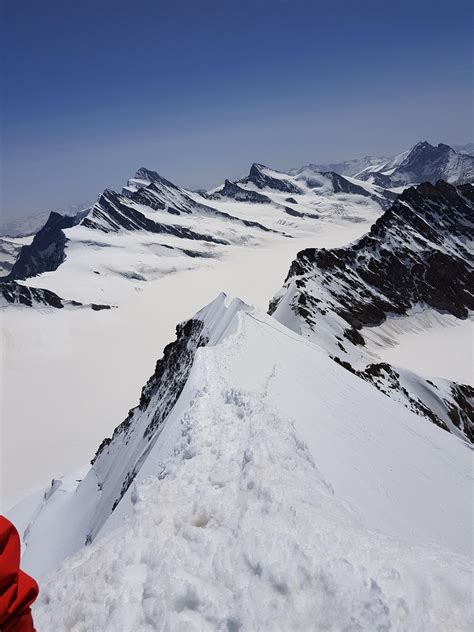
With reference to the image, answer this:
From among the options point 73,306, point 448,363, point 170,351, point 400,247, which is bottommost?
point 73,306

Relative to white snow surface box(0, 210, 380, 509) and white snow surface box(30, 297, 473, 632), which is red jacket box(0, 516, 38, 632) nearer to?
white snow surface box(30, 297, 473, 632)

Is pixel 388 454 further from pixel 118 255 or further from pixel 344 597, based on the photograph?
pixel 118 255

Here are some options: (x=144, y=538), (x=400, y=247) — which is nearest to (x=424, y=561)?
(x=144, y=538)

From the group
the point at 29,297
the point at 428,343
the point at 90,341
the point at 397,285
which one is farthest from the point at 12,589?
the point at 29,297

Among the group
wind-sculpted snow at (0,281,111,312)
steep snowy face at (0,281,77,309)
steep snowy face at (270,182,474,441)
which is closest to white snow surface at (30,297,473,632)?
steep snowy face at (270,182,474,441)

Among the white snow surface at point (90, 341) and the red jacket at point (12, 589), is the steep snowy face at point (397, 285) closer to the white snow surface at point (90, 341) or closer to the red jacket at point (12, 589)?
the white snow surface at point (90, 341)
